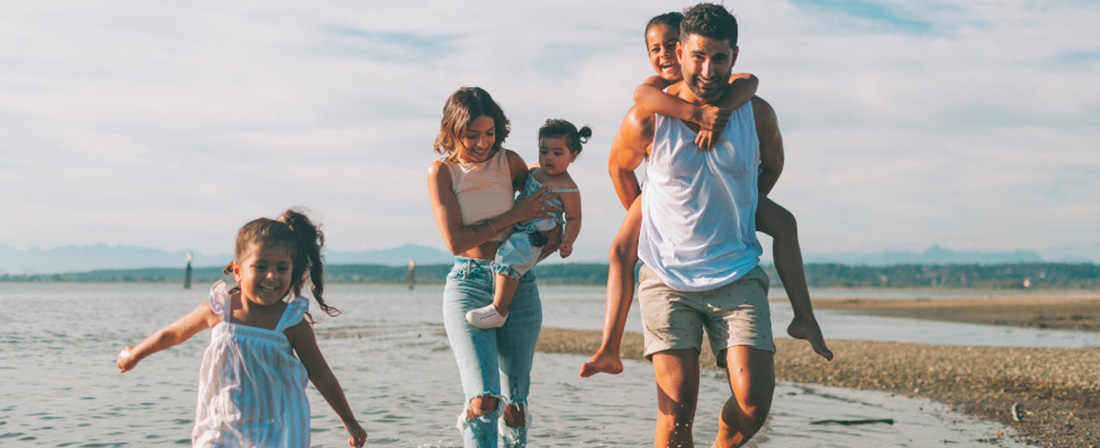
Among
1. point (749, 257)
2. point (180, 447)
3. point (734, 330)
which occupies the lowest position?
point (180, 447)

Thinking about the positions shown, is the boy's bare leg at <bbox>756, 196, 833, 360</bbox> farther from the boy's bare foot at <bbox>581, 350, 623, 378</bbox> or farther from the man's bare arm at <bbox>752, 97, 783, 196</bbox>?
the boy's bare foot at <bbox>581, 350, 623, 378</bbox>

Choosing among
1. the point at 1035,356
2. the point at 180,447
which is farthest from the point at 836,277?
the point at 180,447

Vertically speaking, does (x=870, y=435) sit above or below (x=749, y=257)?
below

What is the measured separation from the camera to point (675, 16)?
4.01 m

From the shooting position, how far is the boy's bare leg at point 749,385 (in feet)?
11.6

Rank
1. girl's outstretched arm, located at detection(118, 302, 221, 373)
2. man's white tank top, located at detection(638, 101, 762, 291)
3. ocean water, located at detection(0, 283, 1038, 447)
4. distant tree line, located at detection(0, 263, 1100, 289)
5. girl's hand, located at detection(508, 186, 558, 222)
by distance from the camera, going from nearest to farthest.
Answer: girl's outstretched arm, located at detection(118, 302, 221, 373) → man's white tank top, located at detection(638, 101, 762, 291) → girl's hand, located at detection(508, 186, 558, 222) → ocean water, located at detection(0, 283, 1038, 447) → distant tree line, located at detection(0, 263, 1100, 289)

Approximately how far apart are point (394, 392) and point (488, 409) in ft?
29.8

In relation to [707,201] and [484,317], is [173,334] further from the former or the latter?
[707,201]

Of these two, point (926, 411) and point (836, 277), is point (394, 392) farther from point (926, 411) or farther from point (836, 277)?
point (836, 277)

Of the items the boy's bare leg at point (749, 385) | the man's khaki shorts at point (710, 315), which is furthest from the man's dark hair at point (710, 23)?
the boy's bare leg at point (749, 385)

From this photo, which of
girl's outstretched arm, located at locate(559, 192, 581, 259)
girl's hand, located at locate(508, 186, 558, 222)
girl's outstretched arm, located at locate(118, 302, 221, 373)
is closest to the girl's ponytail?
girl's outstretched arm, located at locate(118, 302, 221, 373)

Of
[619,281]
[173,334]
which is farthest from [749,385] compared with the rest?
[173,334]

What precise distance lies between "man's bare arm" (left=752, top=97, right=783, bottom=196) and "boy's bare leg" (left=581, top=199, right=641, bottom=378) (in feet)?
1.95

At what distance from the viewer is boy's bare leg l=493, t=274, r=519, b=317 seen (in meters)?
4.04
